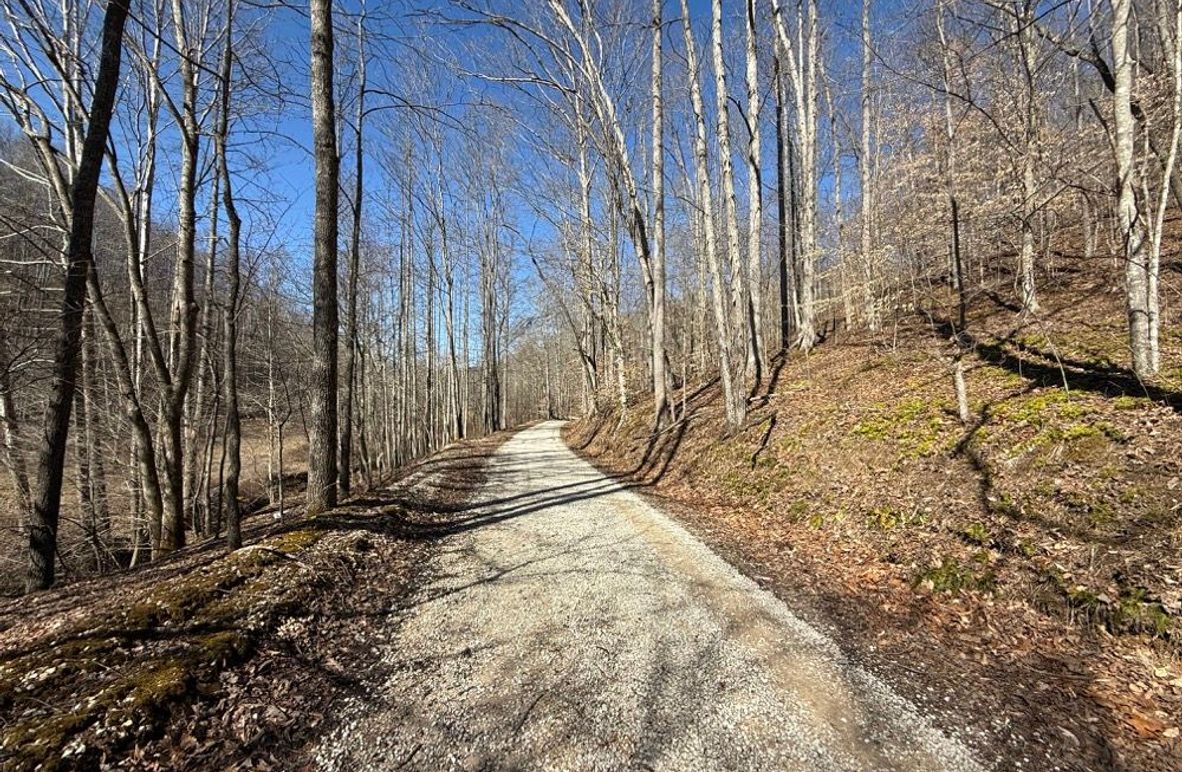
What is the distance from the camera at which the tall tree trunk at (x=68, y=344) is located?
17.4 ft


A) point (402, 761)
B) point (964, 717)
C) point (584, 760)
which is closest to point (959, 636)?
point (964, 717)

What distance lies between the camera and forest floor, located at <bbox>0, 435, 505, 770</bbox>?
2.35 metres

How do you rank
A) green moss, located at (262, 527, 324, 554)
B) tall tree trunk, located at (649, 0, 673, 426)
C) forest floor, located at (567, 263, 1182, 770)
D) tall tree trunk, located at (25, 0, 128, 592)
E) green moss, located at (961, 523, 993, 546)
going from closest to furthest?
forest floor, located at (567, 263, 1182, 770) < green moss, located at (961, 523, 993, 546) < green moss, located at (262, 527, 324, 554) < tall tree trunk, located at (25, 0, 128, 592) < tall tree trunk, located at (649, 0, 673, 426)

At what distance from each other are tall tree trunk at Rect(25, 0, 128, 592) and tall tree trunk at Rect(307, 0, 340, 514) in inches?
75.5

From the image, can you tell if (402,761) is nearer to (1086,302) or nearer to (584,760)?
(584,760)

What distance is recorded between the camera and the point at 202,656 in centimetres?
294

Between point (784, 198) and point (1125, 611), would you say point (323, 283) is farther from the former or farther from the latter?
point (784, 198)

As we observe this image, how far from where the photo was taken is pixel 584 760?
2383 mm

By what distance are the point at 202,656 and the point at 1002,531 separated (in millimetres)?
6124

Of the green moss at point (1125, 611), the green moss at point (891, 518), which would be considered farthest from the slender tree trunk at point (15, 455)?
the green moss at point (1125, 611)

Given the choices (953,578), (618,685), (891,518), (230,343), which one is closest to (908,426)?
(891,518)

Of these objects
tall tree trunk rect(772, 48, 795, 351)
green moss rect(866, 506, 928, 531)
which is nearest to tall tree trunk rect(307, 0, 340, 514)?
green moss rect(866, 506, 928, 531)

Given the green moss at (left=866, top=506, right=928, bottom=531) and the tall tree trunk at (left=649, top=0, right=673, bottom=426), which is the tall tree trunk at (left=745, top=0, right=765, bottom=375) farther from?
the green moss at (left=866, top=506, right=928, bottom=531)

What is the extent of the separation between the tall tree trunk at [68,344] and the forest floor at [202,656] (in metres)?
1.05
